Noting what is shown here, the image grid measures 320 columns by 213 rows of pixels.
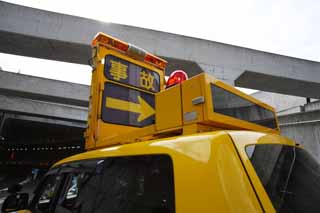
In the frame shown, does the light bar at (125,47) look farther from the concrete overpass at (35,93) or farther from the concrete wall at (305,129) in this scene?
the concrete overpass at (35,93)

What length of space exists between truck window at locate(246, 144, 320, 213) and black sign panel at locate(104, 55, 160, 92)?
2033mm

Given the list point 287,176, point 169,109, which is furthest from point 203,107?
point 287,176

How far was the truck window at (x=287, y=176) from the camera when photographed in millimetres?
824

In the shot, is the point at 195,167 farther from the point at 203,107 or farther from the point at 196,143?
the point at 203,107

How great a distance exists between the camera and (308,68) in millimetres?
5270

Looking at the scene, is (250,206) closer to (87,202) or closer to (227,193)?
(227,193)

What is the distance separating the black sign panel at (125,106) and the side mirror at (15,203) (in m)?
1.17

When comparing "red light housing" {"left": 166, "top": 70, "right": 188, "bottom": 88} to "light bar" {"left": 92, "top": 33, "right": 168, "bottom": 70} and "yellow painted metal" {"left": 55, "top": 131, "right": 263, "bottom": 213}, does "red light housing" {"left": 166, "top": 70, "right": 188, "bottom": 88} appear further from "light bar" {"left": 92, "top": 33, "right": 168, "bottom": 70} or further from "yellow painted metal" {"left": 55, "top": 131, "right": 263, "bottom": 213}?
"yellow painted metal" {"left": 55, "top": 131, "right": 263, "bottom": 213}

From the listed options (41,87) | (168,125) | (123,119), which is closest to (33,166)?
(41,87)

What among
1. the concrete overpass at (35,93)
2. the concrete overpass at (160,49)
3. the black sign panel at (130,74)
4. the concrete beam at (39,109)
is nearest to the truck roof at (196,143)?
the black sign panel at (130,74)

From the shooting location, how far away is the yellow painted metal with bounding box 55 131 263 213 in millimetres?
687

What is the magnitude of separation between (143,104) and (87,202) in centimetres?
167

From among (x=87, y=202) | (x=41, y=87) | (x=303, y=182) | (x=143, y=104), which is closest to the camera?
(x=303, y=182)

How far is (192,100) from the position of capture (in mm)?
1171
